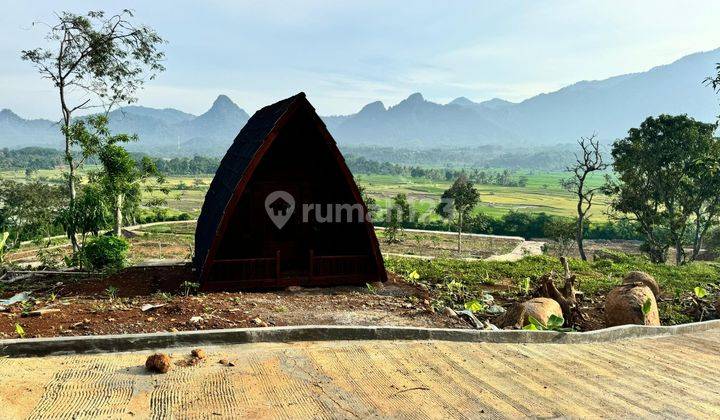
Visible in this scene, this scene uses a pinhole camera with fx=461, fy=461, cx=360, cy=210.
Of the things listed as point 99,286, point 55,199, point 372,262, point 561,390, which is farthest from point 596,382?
point 55,199

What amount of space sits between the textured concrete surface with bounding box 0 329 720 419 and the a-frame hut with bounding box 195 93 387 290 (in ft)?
16.7

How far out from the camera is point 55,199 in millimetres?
44781

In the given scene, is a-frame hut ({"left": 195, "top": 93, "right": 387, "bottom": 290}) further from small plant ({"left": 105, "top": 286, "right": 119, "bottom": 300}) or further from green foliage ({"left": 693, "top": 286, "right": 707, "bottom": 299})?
green foliage ({"left": 693, "top": 286, "right": 707, "bottom": 299})

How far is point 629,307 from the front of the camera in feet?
31.6

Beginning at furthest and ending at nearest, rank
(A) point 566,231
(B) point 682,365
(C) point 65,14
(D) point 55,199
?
(D) point 55,199
(A) point 566,231
(C) point 65,14
(B) point 682,365

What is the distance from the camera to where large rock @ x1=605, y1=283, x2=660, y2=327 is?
9539mm

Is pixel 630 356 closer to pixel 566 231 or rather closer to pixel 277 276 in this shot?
pixel 277 276

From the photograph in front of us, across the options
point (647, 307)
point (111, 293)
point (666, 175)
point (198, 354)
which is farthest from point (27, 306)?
point (666, 175)

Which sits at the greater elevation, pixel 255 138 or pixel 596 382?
pixel 255 138

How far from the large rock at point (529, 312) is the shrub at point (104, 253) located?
10.2 metres

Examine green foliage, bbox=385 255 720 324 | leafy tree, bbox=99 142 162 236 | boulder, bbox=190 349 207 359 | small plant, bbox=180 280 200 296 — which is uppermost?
leafy tree, bbox=99 142 162 236

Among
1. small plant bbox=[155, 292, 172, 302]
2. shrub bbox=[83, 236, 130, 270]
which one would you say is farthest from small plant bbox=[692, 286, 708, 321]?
shrub bbox=[83, 236, 130, 270]

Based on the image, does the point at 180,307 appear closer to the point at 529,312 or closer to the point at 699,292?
the point at 529,312

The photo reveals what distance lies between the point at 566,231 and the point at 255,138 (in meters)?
35.0
